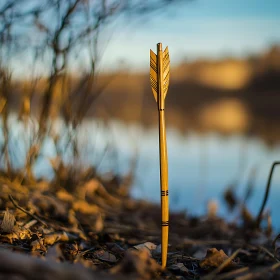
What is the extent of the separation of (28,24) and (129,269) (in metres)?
1.70

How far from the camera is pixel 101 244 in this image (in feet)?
6.24

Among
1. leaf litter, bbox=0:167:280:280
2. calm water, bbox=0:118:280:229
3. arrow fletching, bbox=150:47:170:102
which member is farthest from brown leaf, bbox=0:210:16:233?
calm water, bbox=0:118:280:229

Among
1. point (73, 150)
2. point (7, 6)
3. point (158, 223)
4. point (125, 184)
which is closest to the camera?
point (7, 6)

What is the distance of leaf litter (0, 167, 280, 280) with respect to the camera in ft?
3.59

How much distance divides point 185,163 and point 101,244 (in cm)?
514

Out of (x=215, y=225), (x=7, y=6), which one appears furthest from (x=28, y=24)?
(x=215, y=225)

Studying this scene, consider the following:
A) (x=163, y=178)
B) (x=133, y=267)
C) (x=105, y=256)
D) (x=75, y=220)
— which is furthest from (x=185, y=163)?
(x=133, y=267)

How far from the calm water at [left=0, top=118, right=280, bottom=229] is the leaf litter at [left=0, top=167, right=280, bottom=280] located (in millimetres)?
421

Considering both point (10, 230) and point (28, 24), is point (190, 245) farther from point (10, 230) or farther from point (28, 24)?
point (28, 24)

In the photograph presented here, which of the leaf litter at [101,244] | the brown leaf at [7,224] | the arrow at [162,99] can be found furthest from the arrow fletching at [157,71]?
the brown leaf at [7,224]

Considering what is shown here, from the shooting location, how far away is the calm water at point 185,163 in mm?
3979

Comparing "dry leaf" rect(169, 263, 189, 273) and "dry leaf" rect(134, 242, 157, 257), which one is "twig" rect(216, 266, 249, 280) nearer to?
"dry leaf" rect(169, 263, 189, 273)

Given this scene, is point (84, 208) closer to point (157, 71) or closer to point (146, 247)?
point (146, 247)

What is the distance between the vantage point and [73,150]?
3166mm
